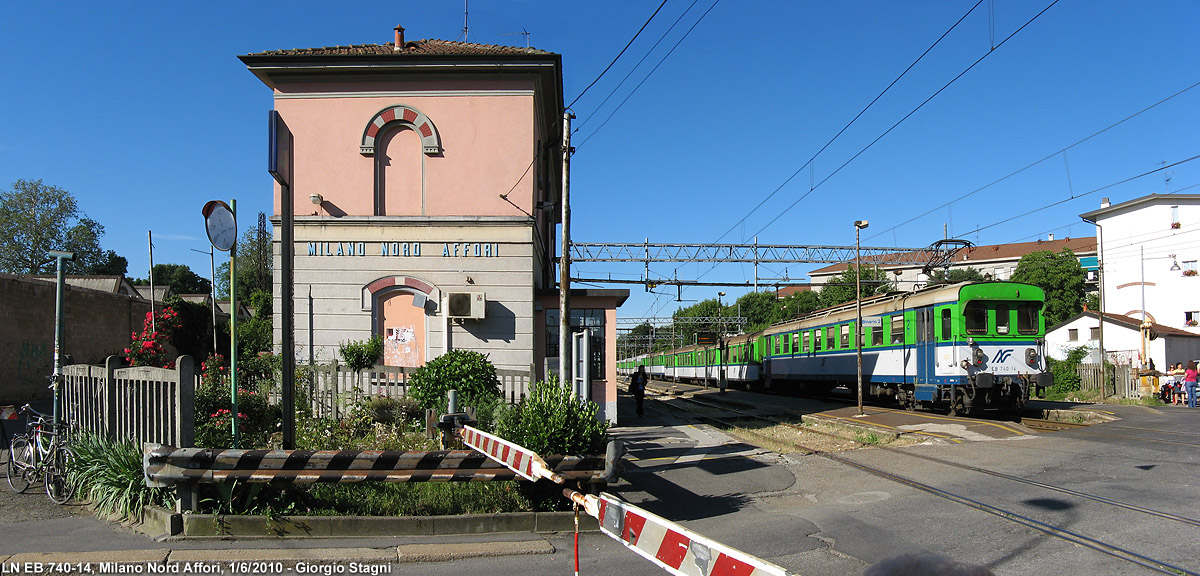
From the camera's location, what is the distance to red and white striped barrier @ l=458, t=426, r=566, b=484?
6.02m

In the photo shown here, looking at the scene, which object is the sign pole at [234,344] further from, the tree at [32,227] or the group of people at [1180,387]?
the tree at [32,227]

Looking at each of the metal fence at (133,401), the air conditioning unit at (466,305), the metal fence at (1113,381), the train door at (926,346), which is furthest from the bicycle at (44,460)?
the metal fence at (1113,381)

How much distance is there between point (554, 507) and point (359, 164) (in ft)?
43.2

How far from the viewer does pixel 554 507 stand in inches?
293

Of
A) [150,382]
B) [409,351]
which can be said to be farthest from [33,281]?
[150,382]

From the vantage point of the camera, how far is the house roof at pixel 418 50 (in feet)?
58.5

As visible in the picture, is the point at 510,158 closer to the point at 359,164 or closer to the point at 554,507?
the point at 359,164

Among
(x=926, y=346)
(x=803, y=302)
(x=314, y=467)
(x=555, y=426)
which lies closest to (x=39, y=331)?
(x=314, y=467)

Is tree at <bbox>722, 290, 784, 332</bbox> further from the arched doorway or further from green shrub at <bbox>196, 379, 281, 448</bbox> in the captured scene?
green shrub at <bbox>196, 379, 281, 448</bbox>

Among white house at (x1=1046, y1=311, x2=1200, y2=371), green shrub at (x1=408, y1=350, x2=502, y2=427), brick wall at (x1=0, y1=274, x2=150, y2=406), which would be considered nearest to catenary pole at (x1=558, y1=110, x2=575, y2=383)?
green shrub at (x1=408, y1=350, x2=502, y2=427)

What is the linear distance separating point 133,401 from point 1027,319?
18341 millimetres

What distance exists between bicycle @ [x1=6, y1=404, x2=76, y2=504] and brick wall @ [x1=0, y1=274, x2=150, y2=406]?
1226cm

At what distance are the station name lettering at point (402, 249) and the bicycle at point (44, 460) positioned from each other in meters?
8.95

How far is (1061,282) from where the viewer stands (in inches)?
2458
